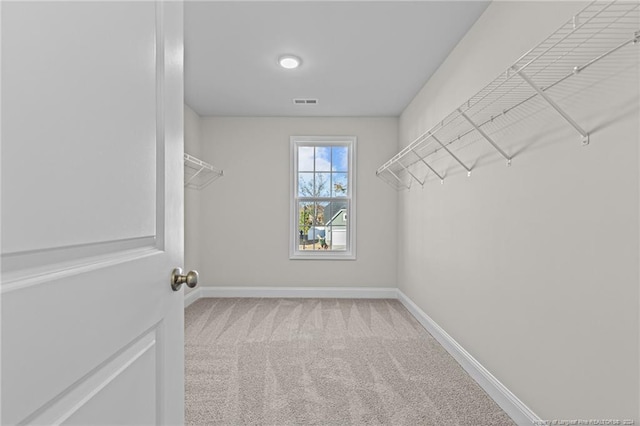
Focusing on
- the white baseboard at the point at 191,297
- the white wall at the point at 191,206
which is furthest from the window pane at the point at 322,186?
the white baseboard at the point at 191,297

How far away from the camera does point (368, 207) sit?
15.5ft

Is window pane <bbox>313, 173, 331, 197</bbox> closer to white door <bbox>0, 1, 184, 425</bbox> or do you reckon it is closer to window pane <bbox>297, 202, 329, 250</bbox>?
window pane <bbox>297, 202, 329, 250</bbox>

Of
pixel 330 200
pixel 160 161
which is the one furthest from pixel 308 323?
pixel 160 161

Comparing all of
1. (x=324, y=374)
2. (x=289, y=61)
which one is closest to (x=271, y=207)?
(x=289, y=61)

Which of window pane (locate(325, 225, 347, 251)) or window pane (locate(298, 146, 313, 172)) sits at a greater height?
window pane (locate(298, 146, 313, 172))

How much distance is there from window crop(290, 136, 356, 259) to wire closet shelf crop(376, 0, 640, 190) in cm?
195

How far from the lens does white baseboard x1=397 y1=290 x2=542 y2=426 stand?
183 cm

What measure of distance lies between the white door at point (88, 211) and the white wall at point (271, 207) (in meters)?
3.84

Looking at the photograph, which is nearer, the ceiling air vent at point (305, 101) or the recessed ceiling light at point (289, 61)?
the recessed ceiling light at point (289, 61)

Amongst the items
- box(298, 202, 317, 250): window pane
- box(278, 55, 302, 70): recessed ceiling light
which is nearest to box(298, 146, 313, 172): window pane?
box(298, 202, 317, 250): window pane

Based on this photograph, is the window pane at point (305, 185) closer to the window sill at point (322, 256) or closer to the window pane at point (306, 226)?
the window pane at point (306, 226)

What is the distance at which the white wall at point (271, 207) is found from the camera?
4.71m

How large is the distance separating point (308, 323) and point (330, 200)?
68.8 inches

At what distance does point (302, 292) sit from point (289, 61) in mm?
2856
